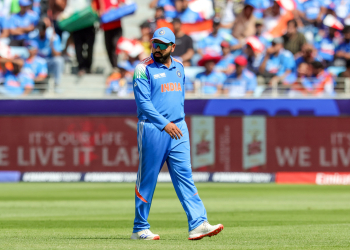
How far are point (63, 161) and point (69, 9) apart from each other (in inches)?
196

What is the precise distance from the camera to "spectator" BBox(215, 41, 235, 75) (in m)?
19.7

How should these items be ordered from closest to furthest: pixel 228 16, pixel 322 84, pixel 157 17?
1. pixel 322 84
2. pixel 157 17
3. pixel 228 16

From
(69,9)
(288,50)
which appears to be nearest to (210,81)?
(288,50)

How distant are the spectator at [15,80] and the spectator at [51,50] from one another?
73cm

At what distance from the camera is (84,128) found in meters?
19.9

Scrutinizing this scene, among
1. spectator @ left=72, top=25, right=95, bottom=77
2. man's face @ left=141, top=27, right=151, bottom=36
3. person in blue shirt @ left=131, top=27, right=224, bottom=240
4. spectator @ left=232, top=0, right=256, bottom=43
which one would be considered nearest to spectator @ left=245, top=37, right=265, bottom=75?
spectator @ left=232, top=0, right=256, bottom=43

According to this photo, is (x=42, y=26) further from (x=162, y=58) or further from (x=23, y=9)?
(x=162, y=58)

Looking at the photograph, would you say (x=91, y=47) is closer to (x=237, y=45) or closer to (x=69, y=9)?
(x=69, y=9)

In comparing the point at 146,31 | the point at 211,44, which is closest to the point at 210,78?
the point at 211,44

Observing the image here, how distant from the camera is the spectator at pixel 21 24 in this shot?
21250mm

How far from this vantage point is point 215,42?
20422 millimetres

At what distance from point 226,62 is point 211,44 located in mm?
936

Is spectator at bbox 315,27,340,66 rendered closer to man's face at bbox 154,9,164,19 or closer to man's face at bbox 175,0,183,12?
man's face at bbox 175,0,183,12

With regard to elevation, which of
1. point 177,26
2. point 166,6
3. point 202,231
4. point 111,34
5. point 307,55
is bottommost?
point 202,231
